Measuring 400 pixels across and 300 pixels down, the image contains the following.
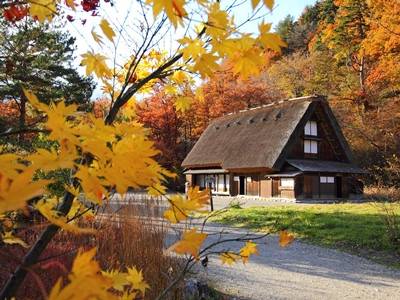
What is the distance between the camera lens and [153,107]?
20.7m

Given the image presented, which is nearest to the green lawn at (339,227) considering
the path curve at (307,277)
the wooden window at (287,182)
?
the path curve at (307,277)

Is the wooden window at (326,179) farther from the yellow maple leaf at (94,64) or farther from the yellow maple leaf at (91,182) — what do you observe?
the yellow maple leaf at (91,182)

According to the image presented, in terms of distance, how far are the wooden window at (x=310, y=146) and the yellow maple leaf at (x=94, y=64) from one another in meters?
15.8

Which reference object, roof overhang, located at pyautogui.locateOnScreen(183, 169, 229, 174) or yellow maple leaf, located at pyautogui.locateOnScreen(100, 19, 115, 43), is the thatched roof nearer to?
roof overhang, located at pyautogui.locateOnScreen(183, 169, 229, 174)

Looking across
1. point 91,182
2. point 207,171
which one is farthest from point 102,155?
point 207,171

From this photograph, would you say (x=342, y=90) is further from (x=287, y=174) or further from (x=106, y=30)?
(x=106, y=30)

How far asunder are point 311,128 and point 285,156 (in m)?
2.60

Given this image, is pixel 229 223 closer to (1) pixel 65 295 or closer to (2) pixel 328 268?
(2) pixel 328 268

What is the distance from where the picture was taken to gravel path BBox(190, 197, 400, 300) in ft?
12.1

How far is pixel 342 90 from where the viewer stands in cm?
2075

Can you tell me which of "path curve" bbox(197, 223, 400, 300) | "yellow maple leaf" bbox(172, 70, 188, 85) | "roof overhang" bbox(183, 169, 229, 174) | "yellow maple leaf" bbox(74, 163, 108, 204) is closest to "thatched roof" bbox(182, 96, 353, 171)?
"roof overhang" bbox(183, 169, 229, 174)

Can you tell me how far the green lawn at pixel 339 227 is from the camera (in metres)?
5.42

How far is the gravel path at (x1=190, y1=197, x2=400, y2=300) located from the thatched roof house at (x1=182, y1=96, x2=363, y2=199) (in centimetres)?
904

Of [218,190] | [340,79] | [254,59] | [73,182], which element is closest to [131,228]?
[73,182]
